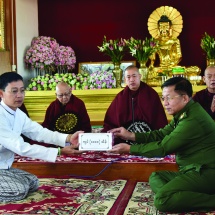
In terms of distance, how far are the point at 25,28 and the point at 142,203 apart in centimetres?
474

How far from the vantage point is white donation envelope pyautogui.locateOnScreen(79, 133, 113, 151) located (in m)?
3.79

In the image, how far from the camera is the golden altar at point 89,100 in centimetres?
694

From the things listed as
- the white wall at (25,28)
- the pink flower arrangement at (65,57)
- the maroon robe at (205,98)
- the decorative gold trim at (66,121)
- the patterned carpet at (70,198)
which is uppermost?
the white wall at (25,28)

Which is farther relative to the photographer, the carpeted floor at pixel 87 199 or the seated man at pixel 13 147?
the seated man at pixel 13 147

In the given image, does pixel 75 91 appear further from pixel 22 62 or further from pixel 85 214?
pixel 85 214

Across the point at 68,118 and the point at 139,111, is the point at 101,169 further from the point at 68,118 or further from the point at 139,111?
the point at 68,118

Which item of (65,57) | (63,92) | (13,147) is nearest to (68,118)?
(63,92)

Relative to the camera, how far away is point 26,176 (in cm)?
369

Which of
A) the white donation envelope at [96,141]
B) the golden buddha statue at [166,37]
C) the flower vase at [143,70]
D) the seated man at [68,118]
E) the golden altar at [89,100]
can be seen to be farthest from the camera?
the golden buddha statue at [166,37]

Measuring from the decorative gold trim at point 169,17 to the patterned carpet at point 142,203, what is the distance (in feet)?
14.5

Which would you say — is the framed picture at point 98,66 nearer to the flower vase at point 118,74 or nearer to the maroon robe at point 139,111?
the flower vase at point 118,74

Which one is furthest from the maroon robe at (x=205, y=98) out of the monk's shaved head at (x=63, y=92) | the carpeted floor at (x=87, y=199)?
the carpeted floor at (x=87, y=199)

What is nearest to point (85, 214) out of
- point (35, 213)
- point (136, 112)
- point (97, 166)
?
point (35, 213)

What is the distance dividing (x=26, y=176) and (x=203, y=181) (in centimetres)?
130
